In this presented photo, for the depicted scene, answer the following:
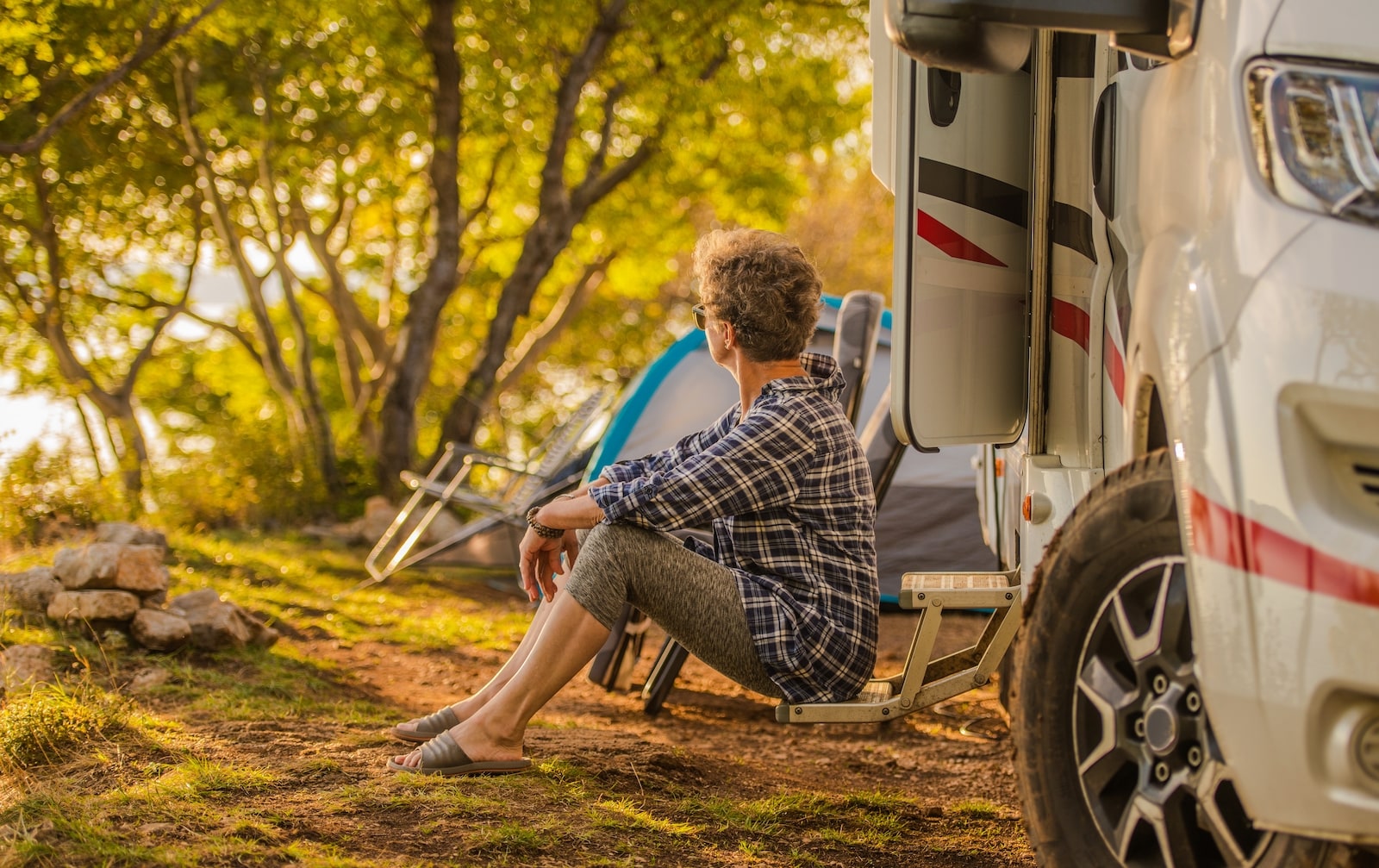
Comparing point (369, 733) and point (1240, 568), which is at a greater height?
point (1240, 568)

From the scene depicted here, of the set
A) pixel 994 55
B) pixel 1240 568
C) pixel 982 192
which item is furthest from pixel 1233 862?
pixel 982 192

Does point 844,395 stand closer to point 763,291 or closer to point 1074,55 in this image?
point 763,291

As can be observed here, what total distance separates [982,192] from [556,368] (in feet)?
68.6

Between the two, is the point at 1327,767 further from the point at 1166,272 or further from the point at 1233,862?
the point at 1166,272

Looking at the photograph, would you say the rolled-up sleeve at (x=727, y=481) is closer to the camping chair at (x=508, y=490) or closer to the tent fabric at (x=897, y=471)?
the tent fabric at (x=897, y=471)

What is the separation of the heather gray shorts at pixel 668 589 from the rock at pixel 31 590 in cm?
280

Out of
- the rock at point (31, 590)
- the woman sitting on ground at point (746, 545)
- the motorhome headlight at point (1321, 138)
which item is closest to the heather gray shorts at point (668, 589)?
the woman sitting on ground at point (746, 545)

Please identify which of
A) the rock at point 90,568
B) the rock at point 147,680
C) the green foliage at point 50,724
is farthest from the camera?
the rock at point 90,568

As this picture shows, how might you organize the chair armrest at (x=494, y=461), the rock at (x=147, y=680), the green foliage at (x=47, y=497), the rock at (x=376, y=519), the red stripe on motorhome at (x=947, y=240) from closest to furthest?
the red stripe on motorhome at (x=947, y=240), the rock at (x=147, y=680), the green foliage at (x=47, y=497), the chair armrest at (x=494, y=461), the rock at (x=376, y=519)

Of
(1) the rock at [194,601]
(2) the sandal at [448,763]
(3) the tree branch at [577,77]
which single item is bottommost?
(2) the sandal at [448,763]

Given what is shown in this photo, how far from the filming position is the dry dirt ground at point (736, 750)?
310 centimetres

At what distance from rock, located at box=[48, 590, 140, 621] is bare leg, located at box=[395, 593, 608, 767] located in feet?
6.92

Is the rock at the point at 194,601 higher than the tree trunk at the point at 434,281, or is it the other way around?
the tree trunk at the point at 434,281

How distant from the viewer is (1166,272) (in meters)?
1.87
